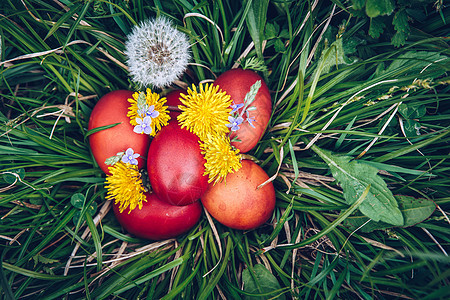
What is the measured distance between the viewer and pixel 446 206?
153 cm

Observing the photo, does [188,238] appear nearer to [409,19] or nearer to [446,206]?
[446,206]

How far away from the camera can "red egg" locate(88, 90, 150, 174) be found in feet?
4.74

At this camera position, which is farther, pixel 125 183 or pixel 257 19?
pixel 257 19

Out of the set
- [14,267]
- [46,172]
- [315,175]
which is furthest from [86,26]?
[315,175]

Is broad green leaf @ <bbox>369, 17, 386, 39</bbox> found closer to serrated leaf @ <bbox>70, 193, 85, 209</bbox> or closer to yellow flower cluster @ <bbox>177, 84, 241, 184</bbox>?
yellow flower cluster @ <bbox>177, 84, 241, 184</bbox>

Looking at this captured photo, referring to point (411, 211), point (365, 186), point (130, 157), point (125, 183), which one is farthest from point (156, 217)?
point (411, 211)

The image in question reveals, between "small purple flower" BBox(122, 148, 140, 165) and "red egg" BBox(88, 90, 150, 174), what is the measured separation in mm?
61

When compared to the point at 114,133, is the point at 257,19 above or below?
above

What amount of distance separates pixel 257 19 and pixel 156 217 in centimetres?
137

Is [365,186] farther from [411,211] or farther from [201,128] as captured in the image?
[201,128]

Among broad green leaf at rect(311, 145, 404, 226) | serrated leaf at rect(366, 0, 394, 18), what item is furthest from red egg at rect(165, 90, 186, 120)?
serrated leaf at rect(366, 0, 394, 18)

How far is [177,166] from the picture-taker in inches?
53.4

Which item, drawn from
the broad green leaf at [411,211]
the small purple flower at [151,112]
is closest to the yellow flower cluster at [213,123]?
the small purple flower at [151,112]

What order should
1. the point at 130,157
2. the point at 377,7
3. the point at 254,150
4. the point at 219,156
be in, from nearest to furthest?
the point at 377,7 < the point at 219,156 < the point at 130,157 < the point at 254,150
